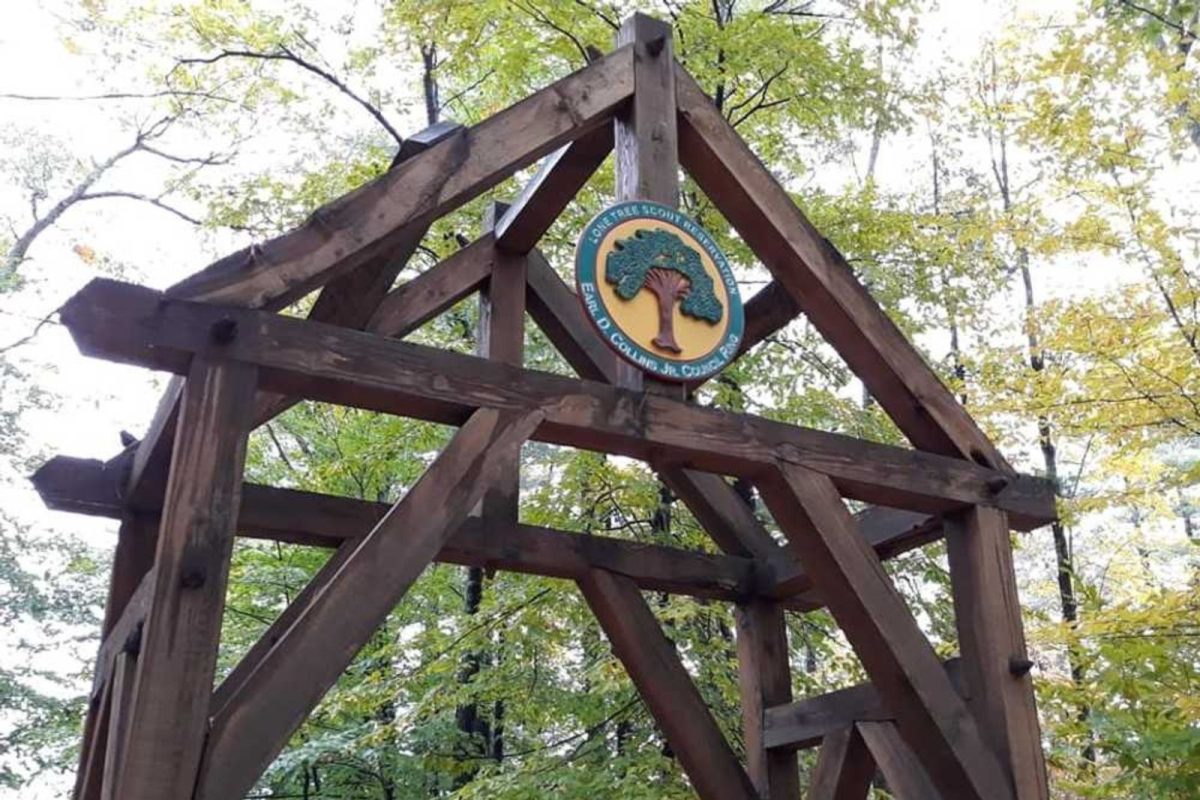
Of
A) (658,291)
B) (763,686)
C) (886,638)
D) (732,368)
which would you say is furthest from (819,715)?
(732,368)

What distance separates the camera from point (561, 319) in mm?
4418

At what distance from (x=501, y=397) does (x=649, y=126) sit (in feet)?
3.80

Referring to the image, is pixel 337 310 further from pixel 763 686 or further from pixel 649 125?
pixel 763 686

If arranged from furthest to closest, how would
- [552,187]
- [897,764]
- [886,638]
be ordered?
[552,187] → [897,764] → [886,638]

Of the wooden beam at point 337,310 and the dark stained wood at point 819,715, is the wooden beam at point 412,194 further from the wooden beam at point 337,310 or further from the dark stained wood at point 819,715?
the dark stained wood at point 819,715

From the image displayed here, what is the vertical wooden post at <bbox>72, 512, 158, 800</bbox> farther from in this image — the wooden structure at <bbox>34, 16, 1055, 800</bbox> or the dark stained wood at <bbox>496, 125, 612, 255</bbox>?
the dark stained wood at <bbox>496, 125, 612, 255</bbox>

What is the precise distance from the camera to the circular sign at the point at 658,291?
3.07 m

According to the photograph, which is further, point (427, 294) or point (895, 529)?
point (427, 294)

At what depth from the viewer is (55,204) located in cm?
1364

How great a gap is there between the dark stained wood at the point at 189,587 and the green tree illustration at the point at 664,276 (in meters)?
1.16

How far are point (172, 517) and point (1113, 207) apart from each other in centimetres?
573

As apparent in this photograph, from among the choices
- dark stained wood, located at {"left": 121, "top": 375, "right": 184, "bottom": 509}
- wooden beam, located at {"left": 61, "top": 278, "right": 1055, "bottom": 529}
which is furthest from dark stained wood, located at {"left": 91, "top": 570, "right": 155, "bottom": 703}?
wooden beam, located at {"left": 61, "top": 278, "right": 1055, "bottom": 529}

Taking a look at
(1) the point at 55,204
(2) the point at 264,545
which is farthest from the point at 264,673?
(1) the point at 55,204

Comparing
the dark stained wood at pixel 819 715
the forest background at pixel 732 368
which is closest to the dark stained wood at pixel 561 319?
the forest background at pixel 732 368
